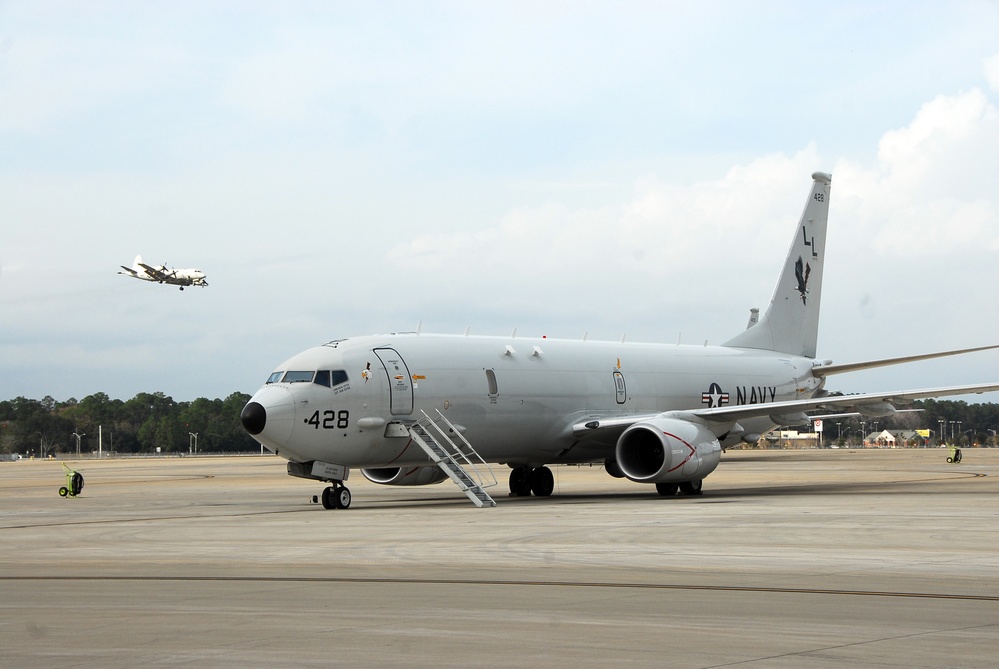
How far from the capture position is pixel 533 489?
3316 centimetres

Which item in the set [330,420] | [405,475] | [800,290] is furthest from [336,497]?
[800,290]

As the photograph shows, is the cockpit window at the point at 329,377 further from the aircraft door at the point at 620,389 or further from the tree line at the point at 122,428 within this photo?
the tree line at the point at 122,428

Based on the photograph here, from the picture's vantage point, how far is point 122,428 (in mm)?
173000

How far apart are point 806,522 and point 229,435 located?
14660cm

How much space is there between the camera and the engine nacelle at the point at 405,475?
30.5m

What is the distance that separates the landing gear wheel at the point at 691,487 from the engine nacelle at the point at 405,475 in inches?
232

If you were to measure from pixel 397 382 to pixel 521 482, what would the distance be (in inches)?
264

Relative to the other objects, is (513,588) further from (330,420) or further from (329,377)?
(329,377)

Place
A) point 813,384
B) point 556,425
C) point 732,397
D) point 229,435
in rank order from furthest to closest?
point 229,435, point 813,384, point 732,397, point 556,425

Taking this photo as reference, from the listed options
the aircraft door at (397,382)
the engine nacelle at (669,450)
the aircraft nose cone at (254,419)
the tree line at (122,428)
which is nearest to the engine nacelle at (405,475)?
the aircraft door at (397,382)

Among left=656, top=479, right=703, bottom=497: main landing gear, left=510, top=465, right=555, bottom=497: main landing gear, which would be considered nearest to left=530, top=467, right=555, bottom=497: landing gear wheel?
left=510, top=465, right=555, bottom=497: main landing gear

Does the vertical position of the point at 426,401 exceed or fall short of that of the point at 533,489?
it exceeds it

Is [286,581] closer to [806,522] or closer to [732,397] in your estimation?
[806,522]

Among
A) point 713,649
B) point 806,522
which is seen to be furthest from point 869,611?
point 806,522
